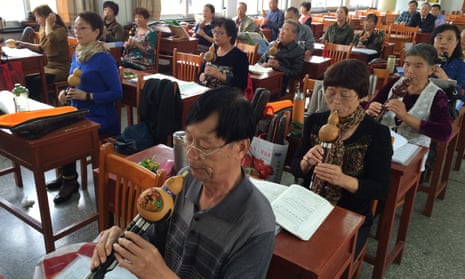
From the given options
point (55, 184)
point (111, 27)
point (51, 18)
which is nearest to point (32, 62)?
point (51, 18)

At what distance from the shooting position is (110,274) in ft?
4.23

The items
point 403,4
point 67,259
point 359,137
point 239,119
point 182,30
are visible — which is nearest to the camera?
point 239,119

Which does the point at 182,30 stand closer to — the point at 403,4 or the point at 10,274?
the point at 10,274

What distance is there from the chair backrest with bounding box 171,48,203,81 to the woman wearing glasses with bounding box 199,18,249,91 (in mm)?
342

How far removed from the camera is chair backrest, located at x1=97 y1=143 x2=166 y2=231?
1398 millimetres

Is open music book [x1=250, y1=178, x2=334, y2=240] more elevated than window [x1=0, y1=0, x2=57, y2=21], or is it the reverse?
window [x1=0, y1=0, x2=57, y2=21]

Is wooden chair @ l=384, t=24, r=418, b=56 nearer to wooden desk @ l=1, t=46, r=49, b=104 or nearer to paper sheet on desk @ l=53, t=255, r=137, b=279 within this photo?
wooden desk @ l=1, t=46, r=49, b=104

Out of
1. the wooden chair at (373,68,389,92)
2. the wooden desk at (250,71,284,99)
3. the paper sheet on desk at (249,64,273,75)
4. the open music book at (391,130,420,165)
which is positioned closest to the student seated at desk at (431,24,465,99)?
the wooden chair at (373,68,389,92)

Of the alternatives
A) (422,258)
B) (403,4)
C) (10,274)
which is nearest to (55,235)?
(10,274)

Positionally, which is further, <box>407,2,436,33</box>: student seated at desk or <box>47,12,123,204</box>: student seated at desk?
<box>407,2,436,33</box>: student seated at desk

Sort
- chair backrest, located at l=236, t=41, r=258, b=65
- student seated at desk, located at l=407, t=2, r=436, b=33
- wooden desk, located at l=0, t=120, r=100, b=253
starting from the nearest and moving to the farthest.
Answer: wooden desk, located at l=0, t=120, r=100, b=253 → chair backrest, located at l=236, t=41, r=258, b=65 → student seated at desk, located at l=407, t=2, r=436, b=33

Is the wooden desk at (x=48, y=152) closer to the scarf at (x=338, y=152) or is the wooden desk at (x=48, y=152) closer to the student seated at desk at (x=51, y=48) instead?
the scarf at (x=338, y=152)

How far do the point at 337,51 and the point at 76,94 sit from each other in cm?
338

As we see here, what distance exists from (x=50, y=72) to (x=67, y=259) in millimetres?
3395
